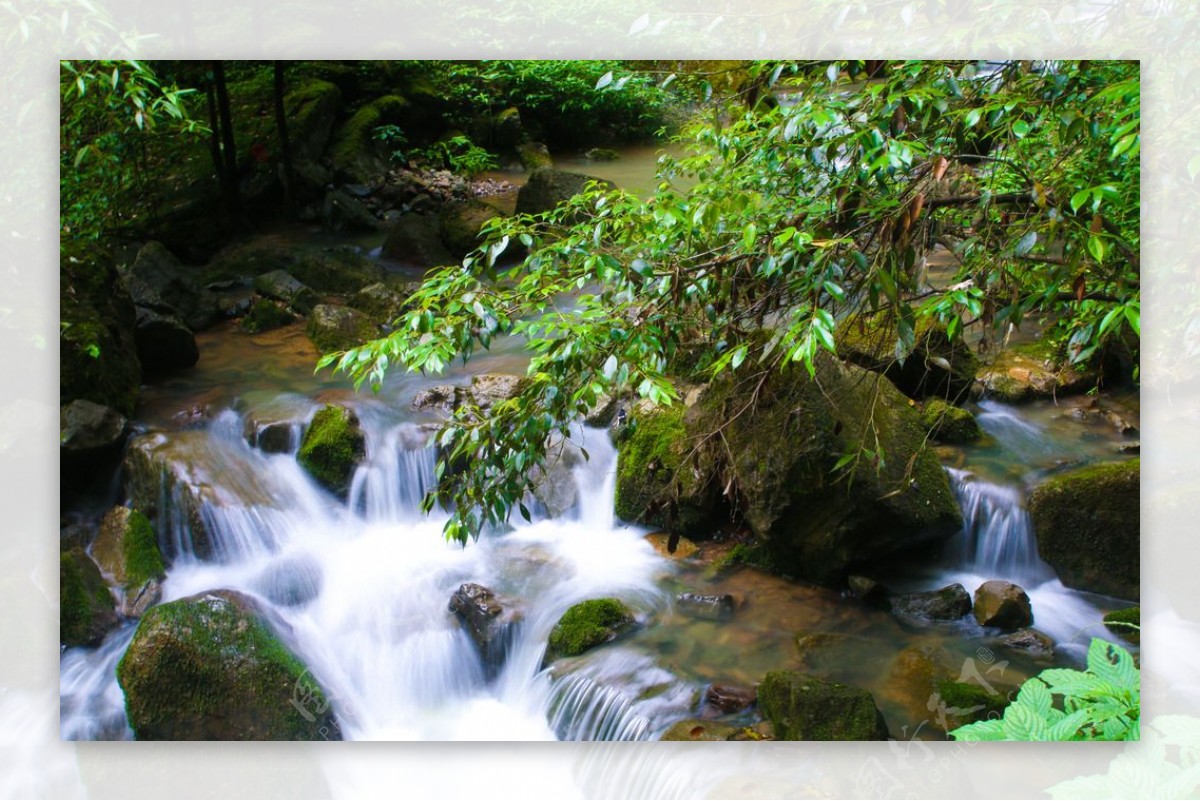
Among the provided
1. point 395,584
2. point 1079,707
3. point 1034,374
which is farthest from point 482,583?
point 1034,374

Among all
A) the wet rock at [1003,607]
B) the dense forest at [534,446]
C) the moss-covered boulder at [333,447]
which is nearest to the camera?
the dense forest at [534,446]

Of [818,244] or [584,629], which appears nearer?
[818,244]

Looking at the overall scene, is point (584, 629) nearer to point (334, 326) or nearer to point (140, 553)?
point (334, 326)

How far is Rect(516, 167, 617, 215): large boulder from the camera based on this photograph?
2998 mm

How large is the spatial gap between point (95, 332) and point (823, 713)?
2.41 m

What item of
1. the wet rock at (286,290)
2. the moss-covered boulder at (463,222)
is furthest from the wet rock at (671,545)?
the wet rock at (286,290)

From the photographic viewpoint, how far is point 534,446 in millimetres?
2559

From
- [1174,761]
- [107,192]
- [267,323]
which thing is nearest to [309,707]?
[267,323]

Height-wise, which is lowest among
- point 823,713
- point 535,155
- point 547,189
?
point 823,713

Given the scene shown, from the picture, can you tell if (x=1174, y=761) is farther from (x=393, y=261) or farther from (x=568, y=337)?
(x=393, y=261)

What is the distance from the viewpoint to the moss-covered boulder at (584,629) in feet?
9.99

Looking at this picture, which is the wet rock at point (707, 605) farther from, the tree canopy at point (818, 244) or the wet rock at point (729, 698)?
the tree canopy at point (818, 244)

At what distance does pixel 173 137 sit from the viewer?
3059mm

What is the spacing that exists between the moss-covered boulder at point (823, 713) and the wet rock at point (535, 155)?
5.58 feet
